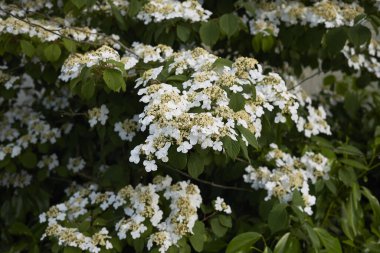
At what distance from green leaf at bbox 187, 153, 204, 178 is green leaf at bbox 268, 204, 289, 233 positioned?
523 mm

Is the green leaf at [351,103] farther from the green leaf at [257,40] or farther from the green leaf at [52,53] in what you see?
the green leaf at [52,53]

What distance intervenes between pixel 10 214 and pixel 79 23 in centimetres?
100

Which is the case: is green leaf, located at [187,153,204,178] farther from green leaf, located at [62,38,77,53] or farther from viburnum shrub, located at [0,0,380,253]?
green leaf, located at [62,38,77,53]

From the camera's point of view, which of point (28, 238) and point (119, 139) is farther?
point (28, 238)

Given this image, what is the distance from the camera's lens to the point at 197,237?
6.42 feet

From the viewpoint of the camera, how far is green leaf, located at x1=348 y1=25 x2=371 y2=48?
6.93 ft

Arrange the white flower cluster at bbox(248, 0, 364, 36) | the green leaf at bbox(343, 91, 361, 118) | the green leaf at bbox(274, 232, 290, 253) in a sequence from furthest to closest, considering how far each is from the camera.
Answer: the green leaf at bbox(343, 91, 361, 118), the white flower cluster at bbox(248, 0, 364, 36), the green leaf at bbox(274, 232, 290, 253)

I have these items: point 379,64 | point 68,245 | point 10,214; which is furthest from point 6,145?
point 379,64

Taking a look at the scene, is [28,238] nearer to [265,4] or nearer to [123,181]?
[123,181]

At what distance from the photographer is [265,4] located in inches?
98.0

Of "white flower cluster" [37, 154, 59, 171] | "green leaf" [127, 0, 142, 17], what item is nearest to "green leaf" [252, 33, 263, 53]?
"green leaf" [127, 0, 142, 17]

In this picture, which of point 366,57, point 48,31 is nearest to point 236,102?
point 48,31

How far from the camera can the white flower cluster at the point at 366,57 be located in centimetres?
255

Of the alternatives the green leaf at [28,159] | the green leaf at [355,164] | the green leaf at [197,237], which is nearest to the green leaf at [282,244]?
the green leaf at [197,237]
